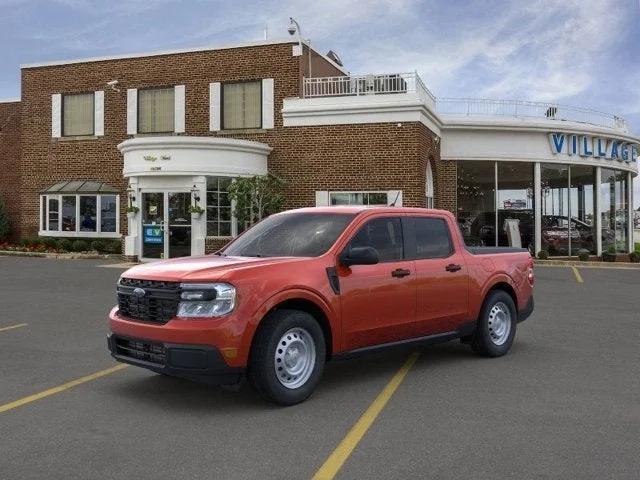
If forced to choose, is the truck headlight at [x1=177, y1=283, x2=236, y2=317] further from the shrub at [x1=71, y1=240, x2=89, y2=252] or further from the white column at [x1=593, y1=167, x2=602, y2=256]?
the white column at [x1=593, y1=167, x2=602, y2=256]

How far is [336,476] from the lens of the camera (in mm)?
3994

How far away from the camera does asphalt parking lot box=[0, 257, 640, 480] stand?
4.18 metres

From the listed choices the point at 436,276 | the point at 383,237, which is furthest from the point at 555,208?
the point at 383,237

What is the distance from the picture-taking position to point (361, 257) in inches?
226

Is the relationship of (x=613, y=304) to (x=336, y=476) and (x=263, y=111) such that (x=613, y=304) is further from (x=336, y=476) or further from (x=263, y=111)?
(x=263, y=111)

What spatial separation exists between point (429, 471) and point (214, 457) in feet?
4.58

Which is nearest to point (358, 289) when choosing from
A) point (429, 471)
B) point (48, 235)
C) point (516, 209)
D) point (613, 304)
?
point (429, 471)

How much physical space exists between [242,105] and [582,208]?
13851mm

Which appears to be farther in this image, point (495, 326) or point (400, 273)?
point (495, 326)

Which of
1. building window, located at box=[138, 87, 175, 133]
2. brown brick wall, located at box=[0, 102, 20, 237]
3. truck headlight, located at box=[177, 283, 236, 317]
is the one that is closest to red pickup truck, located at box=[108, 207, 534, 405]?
truck headlight, located at box=[177, 283, 236, 317]

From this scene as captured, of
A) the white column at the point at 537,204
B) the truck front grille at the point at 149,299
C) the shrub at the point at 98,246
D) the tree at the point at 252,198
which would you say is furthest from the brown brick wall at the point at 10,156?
the truck front grille at the point at 149,299

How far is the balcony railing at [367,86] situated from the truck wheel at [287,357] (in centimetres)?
1616

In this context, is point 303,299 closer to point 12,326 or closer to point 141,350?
point 141,350

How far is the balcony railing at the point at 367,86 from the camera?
2089cm
